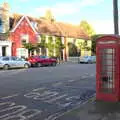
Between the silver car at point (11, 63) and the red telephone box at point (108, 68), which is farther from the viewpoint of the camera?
the silver car at point (11, 63)

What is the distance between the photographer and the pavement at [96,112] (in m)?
9.20

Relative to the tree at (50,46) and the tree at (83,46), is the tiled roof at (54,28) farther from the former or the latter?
the tree at (83,46)

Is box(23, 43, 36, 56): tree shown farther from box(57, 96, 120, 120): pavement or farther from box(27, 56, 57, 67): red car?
box(57, 96, 120, 120): pavement

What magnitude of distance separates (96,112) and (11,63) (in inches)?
1117

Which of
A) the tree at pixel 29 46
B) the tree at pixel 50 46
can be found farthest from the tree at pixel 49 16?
the tree at pixel 29 46

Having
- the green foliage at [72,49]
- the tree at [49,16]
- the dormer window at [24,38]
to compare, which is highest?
the tree at [49,16]

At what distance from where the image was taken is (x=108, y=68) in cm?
1127

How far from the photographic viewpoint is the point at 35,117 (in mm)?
9883

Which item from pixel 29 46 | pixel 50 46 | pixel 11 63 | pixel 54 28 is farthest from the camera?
pixel 54 28

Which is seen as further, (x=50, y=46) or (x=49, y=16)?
(x=49, y=16)

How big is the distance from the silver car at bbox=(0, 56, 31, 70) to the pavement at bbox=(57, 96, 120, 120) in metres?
26.2

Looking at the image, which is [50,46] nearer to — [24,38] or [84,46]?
[24,38]

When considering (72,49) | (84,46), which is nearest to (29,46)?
(72,49)

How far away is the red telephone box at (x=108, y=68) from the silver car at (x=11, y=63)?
25985 millimetres
